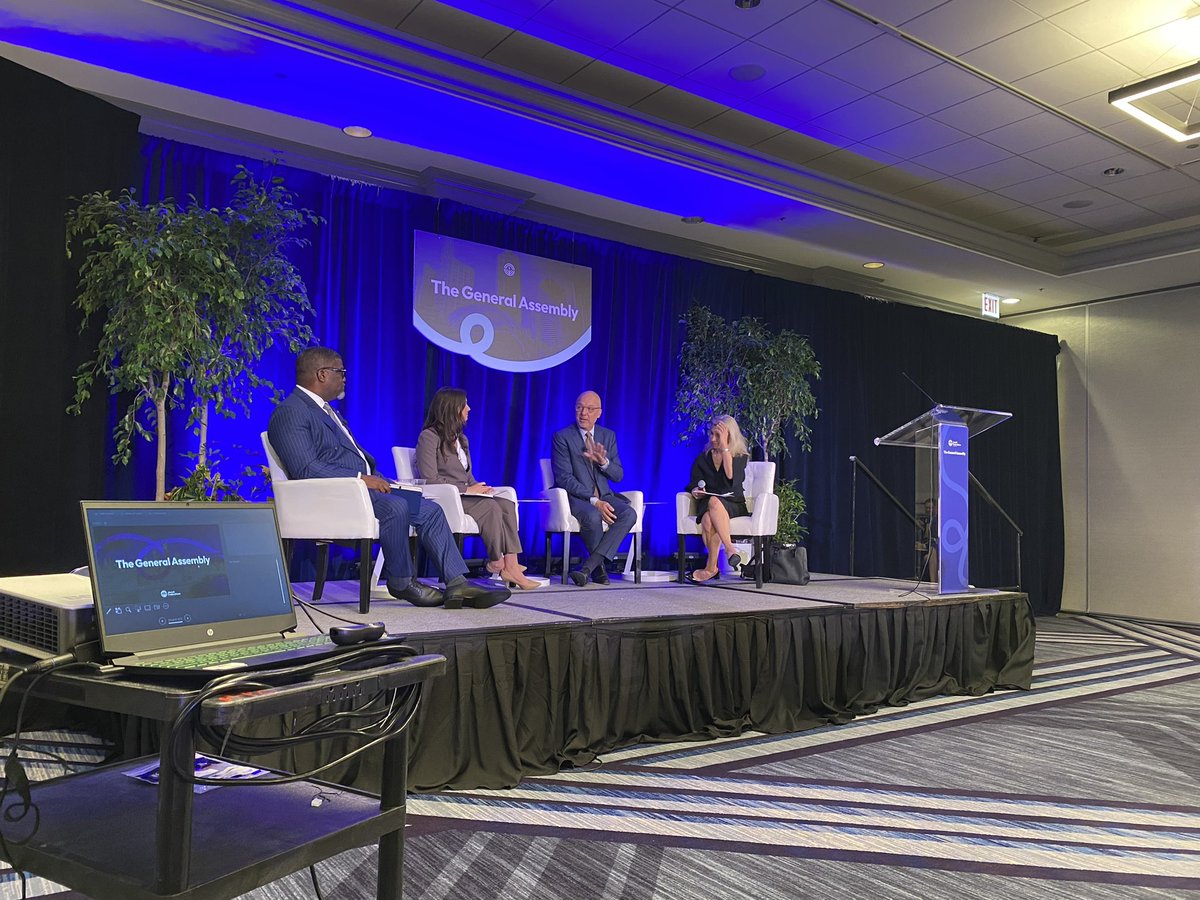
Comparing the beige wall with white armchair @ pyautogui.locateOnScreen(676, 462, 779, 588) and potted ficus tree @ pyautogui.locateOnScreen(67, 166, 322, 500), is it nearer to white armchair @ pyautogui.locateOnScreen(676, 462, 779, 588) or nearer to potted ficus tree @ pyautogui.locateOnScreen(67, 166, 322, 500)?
white armchair @ pyautogui.locateOnScreen(676, 462, 779, 588)

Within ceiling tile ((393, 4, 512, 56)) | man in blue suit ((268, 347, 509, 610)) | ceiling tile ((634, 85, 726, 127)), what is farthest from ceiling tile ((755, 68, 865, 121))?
man in blue suit ((268, 347, 509, 610))

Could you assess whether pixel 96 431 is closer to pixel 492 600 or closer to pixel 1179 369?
pixel 492 600

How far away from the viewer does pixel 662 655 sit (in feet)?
12.3

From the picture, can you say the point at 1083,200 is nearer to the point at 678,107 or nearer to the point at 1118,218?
the point at 1118,218

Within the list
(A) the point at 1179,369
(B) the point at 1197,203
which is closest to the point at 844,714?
(B) the point at 1197,203

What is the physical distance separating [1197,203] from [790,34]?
4.42 meters

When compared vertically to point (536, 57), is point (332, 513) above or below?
below

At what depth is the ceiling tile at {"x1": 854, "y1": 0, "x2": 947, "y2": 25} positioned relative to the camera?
4.38 m

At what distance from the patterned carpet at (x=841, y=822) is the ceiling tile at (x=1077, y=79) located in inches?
138

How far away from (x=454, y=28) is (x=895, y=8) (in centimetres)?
227

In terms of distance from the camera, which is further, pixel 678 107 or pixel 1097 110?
pixel 678 107

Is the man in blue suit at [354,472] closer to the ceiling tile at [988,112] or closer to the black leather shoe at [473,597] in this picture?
the black leather shoe at [473,597]

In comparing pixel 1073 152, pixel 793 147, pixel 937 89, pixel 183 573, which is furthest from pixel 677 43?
pixel 183 573

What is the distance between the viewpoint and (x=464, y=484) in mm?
5086
